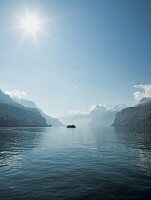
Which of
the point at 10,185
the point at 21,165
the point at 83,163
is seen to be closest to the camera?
the point at 10,185

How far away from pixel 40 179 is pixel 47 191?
5833mm

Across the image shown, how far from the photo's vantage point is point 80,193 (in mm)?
24047

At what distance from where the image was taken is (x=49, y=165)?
41000 millimetres

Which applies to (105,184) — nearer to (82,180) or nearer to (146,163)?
(82,180)

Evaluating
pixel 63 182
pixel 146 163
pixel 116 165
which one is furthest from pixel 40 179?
pixel 146 163

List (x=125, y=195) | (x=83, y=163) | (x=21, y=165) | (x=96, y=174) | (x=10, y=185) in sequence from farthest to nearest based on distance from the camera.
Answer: (x=83, y=163)
(x=21, y=165)
(x=96, y=174)
(x=10, y=185)
(x=125, y=195)

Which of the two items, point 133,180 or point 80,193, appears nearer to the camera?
point 80,193

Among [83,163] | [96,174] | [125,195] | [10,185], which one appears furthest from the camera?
[83,163]

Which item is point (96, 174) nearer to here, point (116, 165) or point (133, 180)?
point (133, 180)

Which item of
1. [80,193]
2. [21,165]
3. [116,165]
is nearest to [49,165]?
[21,165]

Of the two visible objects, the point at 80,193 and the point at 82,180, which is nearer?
the point at 80,193

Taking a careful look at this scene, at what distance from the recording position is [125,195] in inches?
929

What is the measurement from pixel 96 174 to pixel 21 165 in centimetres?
1598

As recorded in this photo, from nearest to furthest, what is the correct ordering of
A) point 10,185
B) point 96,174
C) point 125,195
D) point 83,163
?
point 125,195 < point 10,185 < point 96,174 < point 83,163
